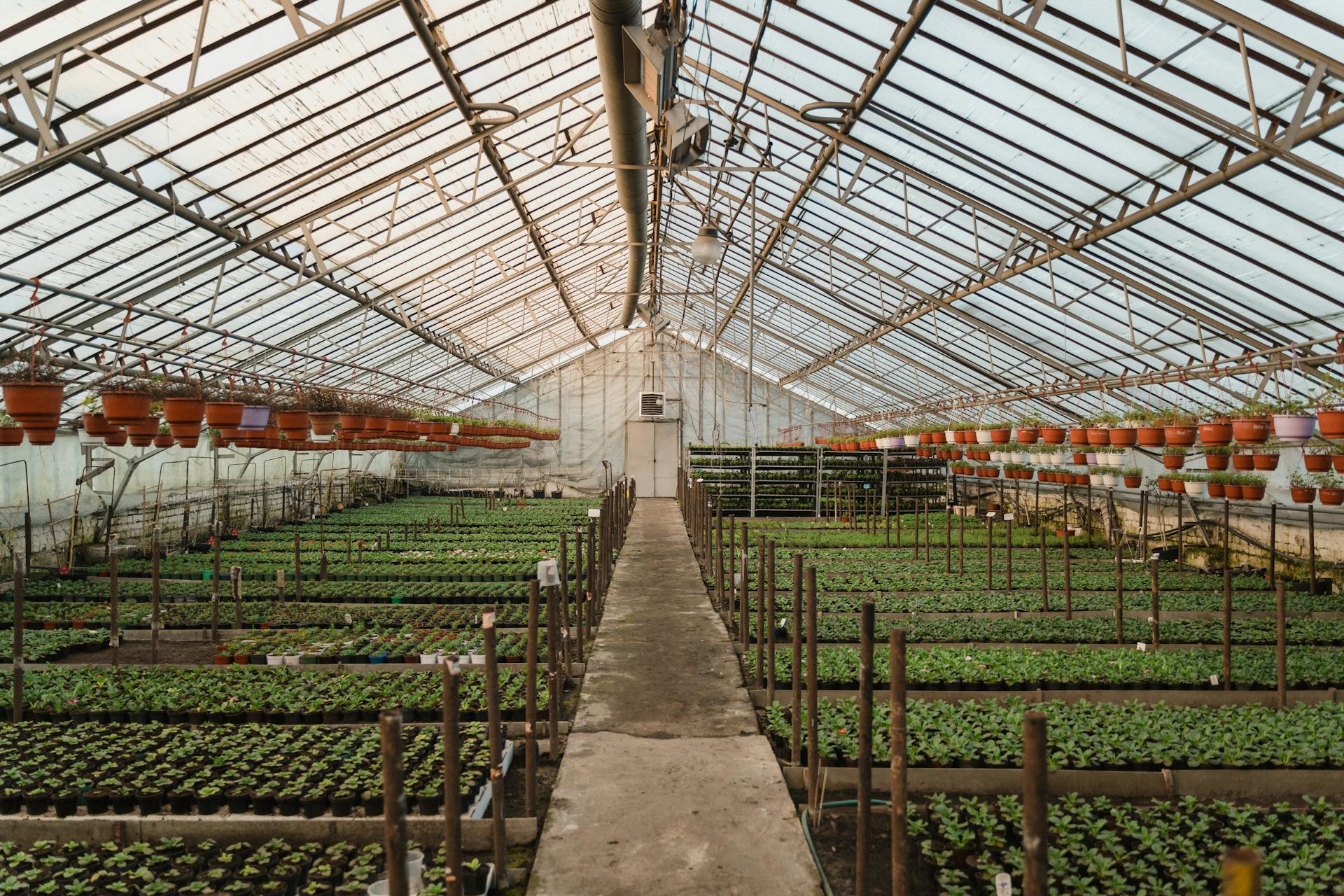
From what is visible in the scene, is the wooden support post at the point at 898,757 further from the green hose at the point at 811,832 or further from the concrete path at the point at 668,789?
the concrete path at the point at 668,789

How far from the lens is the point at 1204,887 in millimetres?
3934

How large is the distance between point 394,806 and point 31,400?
5166mm

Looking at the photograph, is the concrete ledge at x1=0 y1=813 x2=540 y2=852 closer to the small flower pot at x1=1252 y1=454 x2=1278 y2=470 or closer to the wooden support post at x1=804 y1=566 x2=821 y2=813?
the wooden support post at x1=804 y1=566 x2=821 y2=813

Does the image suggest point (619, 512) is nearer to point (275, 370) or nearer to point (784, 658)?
point (275, 370)

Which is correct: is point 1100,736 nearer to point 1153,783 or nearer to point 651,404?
point 1153,783

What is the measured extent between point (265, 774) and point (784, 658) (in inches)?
178

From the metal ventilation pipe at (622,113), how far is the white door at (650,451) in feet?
58.1

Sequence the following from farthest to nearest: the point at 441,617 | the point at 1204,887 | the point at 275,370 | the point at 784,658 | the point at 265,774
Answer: the point at 275,370 → the point at 441,617 → the point at 784,658 → the point at 265,774 → the point at 1204,887

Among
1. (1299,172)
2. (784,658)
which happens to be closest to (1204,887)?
(784,658)

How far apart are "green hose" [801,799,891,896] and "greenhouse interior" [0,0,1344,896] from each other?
37mm

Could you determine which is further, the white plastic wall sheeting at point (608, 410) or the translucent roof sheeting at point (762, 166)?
the white plastic wall sheeting at point (608, 410)

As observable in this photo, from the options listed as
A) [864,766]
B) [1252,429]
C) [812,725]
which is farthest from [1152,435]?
[864,766]

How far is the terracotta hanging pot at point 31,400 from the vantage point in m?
5.94

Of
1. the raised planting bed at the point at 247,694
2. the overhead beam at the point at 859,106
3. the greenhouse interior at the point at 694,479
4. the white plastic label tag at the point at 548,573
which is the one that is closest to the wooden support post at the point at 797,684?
the greenhouse interior at the point at 694,479
